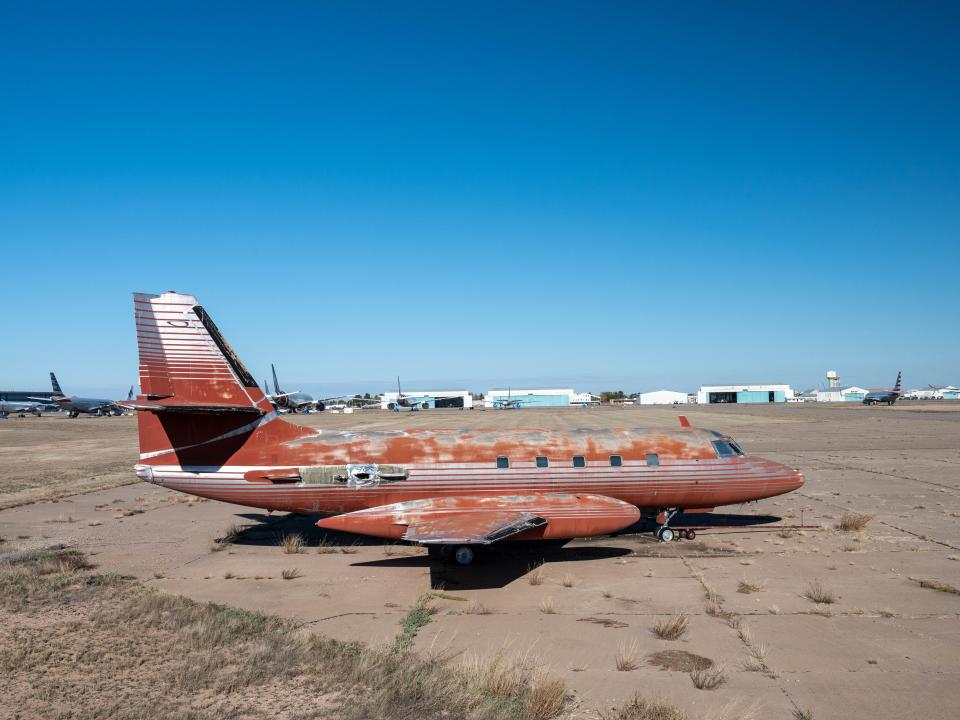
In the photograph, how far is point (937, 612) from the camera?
1082 cm

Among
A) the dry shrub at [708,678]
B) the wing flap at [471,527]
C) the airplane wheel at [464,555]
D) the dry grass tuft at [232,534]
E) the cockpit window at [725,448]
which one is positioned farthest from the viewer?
the dry grass tuft at [232,534]

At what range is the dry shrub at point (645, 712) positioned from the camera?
23.9ft

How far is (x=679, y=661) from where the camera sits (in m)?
8.98

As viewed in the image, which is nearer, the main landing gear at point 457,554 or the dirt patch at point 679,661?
the dirt patch at point 679,661

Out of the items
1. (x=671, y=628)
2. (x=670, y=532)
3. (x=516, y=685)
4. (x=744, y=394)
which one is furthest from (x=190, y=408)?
(x=744, y=394)

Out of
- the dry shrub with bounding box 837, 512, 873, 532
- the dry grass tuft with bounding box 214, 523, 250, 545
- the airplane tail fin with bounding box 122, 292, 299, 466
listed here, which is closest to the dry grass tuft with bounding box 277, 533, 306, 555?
the dry grass tuft with bounding box 214, 523, 250, 545

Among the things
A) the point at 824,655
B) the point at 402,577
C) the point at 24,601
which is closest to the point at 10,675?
the point at 24,601

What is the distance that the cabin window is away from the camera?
1697 cm

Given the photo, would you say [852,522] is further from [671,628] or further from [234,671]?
[234,671]

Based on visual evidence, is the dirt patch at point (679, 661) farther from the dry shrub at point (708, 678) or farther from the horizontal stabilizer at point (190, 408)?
the horizontal stabilizer at point (190, 408)

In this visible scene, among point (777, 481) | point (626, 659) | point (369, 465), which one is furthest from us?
point (777, 481)

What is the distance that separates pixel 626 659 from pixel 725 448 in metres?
9.70

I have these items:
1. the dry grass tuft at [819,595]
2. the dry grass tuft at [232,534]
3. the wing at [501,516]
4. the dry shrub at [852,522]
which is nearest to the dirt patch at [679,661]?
the dry grass tuft at [819,595]

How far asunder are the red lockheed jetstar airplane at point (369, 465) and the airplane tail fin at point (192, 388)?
0.08 ft
